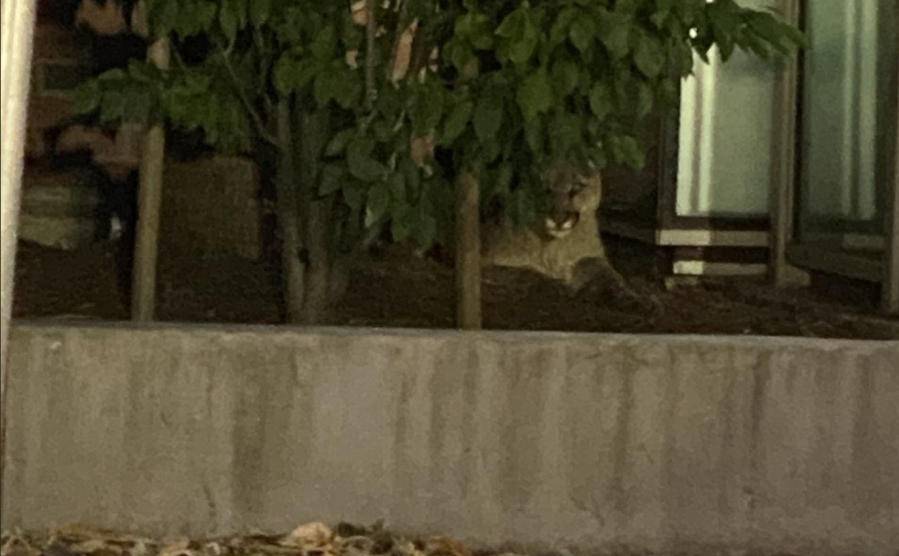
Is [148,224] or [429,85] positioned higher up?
[429,85]

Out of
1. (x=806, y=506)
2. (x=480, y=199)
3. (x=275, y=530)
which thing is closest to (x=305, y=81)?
(x=480, y=199)

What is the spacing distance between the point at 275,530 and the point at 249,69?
4.85 feet

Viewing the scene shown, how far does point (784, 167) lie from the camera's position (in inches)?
303

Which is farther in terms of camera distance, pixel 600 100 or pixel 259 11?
pixel 259 11

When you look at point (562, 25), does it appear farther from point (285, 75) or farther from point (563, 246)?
point (563, 246)

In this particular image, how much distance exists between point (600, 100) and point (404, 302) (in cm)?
146

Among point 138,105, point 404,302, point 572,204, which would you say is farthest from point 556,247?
point 138,105

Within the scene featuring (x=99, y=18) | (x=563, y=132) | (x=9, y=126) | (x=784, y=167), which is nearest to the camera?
(x=9, y=126)

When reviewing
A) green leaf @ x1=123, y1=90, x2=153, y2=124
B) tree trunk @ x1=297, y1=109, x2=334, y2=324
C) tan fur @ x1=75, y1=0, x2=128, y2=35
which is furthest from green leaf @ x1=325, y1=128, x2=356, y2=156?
tan fur @ x1=75, y1=0, x2=128, y2=35

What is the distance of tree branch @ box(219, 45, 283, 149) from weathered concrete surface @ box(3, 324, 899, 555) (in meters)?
0.88

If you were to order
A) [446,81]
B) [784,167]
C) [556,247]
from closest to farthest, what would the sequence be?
[446,81]
[556,247]
[784,167]

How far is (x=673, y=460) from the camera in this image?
181 inches

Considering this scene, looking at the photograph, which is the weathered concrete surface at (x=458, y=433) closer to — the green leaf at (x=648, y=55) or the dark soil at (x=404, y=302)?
the green leaf at (x=648, y=55)

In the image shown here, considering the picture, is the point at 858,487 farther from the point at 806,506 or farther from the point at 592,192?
the point at 592,192
